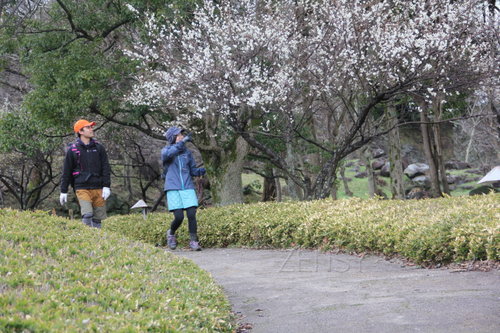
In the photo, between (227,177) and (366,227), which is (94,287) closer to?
(366,227)

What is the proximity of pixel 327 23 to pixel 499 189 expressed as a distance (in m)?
18.2

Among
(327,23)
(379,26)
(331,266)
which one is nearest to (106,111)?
(327,23)

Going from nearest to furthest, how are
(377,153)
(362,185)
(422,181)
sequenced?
(422,181)
(362,185)
(377,153)

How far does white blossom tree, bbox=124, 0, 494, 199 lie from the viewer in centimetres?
1024

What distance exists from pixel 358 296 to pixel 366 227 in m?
2.60

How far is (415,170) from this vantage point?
30.2m

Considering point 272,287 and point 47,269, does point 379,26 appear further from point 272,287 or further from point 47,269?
point 47,269

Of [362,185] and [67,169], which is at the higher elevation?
[67,169]

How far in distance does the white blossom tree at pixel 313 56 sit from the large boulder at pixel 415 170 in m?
18.8

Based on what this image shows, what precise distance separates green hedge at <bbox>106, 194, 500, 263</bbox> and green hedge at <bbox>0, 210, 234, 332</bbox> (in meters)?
2.64

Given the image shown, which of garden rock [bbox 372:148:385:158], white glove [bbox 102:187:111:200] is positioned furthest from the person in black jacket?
garden rock [bbox 372:148:385:158]

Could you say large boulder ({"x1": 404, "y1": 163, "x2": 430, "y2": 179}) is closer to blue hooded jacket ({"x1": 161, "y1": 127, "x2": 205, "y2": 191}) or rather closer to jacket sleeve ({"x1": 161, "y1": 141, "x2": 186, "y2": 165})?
blue hooded jacket ({"x1": 161, "y1": 127, "x2": 205, "y2": 191})

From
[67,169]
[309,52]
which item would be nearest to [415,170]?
[309,52]

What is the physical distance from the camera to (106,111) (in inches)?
517
